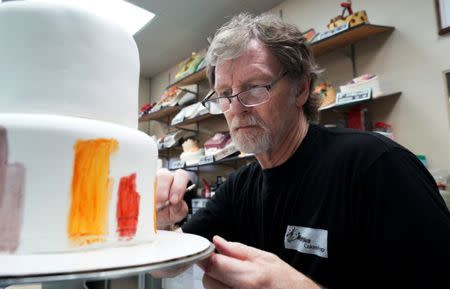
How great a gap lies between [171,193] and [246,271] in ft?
1.74

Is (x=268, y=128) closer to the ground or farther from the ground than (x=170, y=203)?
farther from the ground

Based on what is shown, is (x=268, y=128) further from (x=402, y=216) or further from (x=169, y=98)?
(x=169, y=98)

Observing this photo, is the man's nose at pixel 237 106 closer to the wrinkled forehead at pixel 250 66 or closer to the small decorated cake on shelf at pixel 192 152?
the wrinkled forehead at pixel 250 66

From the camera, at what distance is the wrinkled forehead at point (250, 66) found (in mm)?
1315

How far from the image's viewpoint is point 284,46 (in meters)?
1.41

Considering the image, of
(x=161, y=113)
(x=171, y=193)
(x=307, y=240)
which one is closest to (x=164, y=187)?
(x=171, y=193)

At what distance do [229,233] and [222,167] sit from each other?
190 cm

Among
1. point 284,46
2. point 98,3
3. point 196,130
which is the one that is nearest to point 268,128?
point 284,46

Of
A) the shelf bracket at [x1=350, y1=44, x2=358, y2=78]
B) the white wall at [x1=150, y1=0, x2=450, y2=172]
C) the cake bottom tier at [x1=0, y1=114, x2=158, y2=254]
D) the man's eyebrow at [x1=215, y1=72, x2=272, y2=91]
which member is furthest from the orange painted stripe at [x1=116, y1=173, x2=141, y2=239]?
the shelf bracket at [x1=350, y1=44, x2=358, y2=78]

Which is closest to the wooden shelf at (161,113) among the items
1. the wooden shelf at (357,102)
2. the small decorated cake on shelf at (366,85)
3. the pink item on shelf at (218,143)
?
the pink item on shelf at (218,143)

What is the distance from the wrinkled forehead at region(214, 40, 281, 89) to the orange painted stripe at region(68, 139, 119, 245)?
2.55 ft

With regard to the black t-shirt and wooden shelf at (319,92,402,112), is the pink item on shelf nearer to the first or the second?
wooden shelf at (319,92,402,112)

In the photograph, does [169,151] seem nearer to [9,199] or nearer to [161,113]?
[161,113]

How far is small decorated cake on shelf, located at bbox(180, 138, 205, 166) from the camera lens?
134 inches
